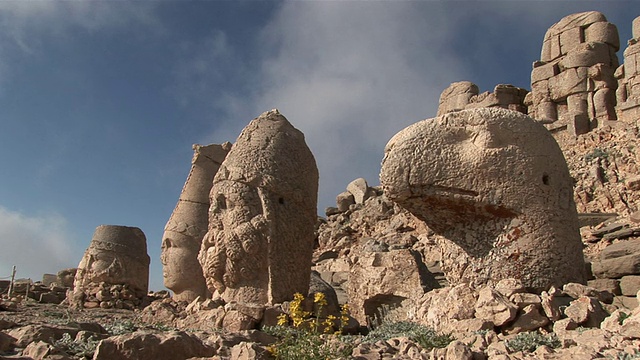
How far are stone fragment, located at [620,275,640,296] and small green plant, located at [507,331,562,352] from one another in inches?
85.7

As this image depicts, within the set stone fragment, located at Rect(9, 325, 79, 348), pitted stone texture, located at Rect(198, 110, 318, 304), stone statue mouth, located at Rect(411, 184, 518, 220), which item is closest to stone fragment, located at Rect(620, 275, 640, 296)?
stone statue mouth, located at Rect(411, 184, 518, 220)

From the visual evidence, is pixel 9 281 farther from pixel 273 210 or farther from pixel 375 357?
pixel 375 357

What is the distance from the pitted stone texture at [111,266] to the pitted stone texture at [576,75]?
13.6m

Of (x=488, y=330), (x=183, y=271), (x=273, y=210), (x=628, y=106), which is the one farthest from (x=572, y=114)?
(x=488, y=330)

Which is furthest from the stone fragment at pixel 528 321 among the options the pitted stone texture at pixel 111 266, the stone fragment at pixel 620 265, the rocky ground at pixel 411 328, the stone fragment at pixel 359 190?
the stone fragment at pixel 359 190

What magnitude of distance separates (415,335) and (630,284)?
8.49 feet

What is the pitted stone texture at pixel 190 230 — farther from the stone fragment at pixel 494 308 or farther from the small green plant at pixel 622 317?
the small green plant at pixel 622 317

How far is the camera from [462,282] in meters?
4.73

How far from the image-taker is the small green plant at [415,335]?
384 cm

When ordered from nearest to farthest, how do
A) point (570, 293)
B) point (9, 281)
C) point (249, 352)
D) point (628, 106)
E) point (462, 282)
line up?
point (249, 352), point (570, 293), point (462, 282), point (9, 281), point (628, 106)

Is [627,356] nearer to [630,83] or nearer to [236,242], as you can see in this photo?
[236,242]

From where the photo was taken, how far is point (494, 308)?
161 inches

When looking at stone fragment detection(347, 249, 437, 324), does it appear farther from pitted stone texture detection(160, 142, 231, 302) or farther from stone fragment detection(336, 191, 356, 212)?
stone fragment detection(336, 191, 356, 212)

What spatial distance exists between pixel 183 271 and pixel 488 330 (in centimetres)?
647
